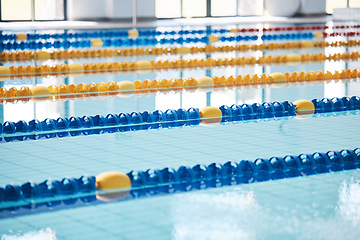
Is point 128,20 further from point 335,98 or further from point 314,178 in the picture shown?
point 314,178

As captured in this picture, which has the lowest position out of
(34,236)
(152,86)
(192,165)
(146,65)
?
(34,236)

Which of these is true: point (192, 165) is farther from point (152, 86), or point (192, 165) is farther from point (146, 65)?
point (146, 65)

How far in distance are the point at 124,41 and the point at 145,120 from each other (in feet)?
23.5

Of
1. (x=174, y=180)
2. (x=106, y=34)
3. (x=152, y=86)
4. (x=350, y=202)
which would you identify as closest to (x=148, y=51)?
(x=106, y=34)

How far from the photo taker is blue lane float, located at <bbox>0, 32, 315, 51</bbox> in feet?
39.0

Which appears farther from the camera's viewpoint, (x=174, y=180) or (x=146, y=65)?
(x=146, y=65)

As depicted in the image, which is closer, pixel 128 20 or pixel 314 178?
pixel 314 178

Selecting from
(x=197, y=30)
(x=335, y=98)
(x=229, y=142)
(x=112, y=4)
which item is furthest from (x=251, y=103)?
(x=112, y=4)

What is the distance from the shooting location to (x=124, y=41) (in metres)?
12.7

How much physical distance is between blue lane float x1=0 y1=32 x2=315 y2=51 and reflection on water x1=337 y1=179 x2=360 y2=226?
28.2 feet

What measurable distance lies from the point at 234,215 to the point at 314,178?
0.89m

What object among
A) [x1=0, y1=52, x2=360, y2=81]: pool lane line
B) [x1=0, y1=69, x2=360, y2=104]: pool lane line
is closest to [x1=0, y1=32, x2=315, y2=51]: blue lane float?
[x1=0, y1=52, x2=360, y2=81]: pool lane line

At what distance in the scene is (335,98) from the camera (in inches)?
255

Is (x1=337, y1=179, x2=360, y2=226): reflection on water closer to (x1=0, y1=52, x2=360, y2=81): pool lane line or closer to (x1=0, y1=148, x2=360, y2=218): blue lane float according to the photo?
(x1=0, y1=148, x2=360, y2=218): blue lane float
